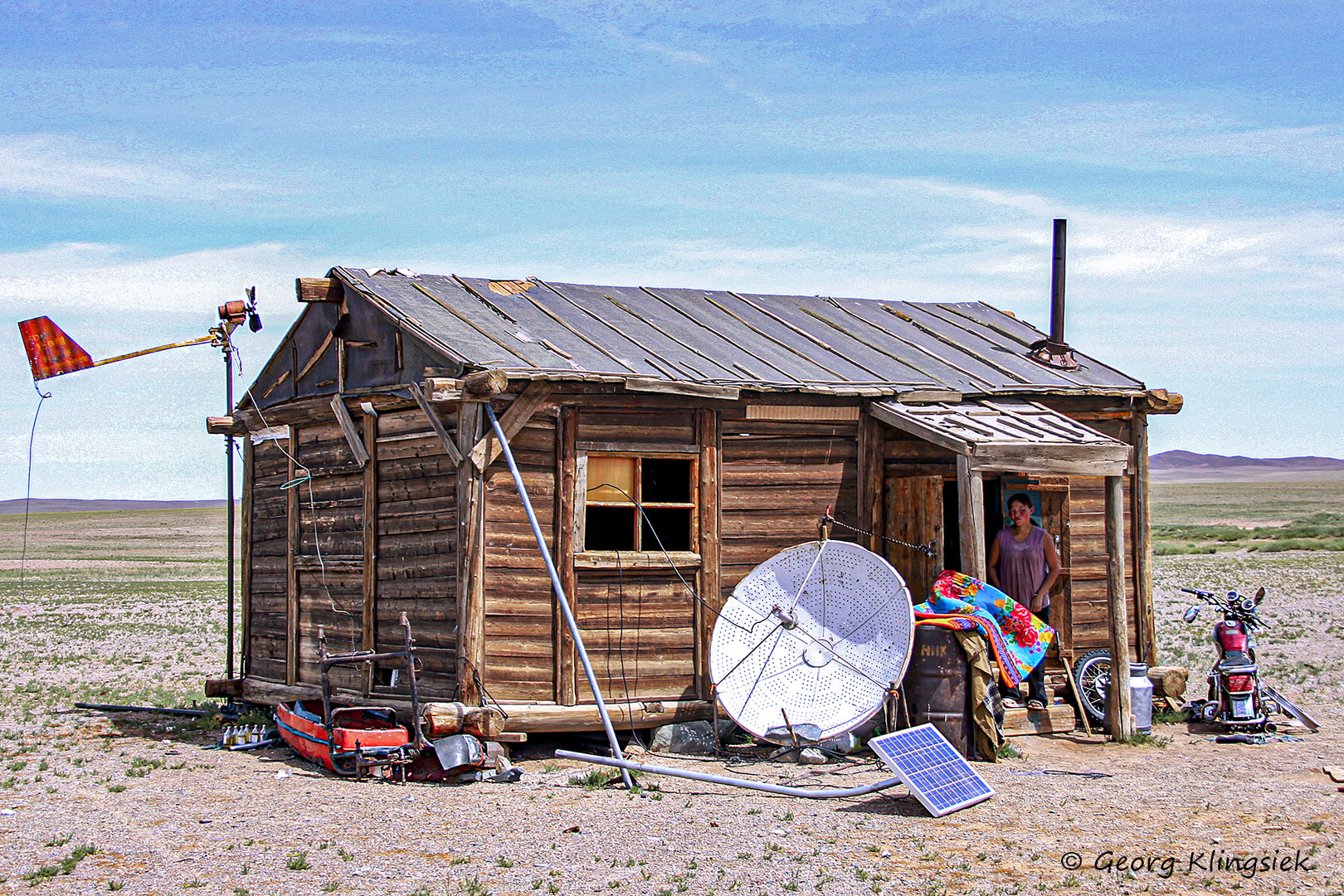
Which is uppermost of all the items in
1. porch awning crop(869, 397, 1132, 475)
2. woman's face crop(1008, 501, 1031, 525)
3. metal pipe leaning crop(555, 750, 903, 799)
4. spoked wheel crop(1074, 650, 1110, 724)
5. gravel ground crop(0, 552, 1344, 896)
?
porch awning crop(869, 397, 1132, 475)

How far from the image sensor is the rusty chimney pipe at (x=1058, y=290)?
49.4ft

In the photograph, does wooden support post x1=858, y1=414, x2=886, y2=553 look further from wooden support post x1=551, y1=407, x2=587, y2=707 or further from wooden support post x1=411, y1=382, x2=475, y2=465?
wooden support post x1=411, y1=382, x2=475, y2=465

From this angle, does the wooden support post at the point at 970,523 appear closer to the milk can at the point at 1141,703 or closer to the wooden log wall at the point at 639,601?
the milk can at the point at 1141,703

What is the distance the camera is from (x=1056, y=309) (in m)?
15.1

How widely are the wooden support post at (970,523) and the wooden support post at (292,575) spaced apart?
21.8 ft

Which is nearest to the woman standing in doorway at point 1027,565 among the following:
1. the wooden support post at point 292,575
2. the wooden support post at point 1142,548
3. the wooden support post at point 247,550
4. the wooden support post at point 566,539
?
the wooden support post at point 1142,548

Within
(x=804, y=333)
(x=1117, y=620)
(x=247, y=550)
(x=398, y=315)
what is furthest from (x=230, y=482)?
A: (x=1117, y=620)

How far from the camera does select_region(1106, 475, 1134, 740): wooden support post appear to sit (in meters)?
12.1

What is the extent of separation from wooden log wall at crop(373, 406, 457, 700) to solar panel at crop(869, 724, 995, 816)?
12.7 ft

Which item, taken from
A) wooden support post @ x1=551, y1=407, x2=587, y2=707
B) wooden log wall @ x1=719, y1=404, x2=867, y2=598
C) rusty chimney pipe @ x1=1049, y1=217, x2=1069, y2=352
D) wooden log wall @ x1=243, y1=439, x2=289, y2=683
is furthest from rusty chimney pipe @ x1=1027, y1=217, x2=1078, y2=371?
wooden log wall @ x1=243, y1=439, x2=289, y2=683

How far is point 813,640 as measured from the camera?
11391mm

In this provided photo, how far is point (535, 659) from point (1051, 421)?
5.47 m

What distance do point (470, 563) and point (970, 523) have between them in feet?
14.1

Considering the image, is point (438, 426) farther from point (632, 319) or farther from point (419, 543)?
point (632, 319)
